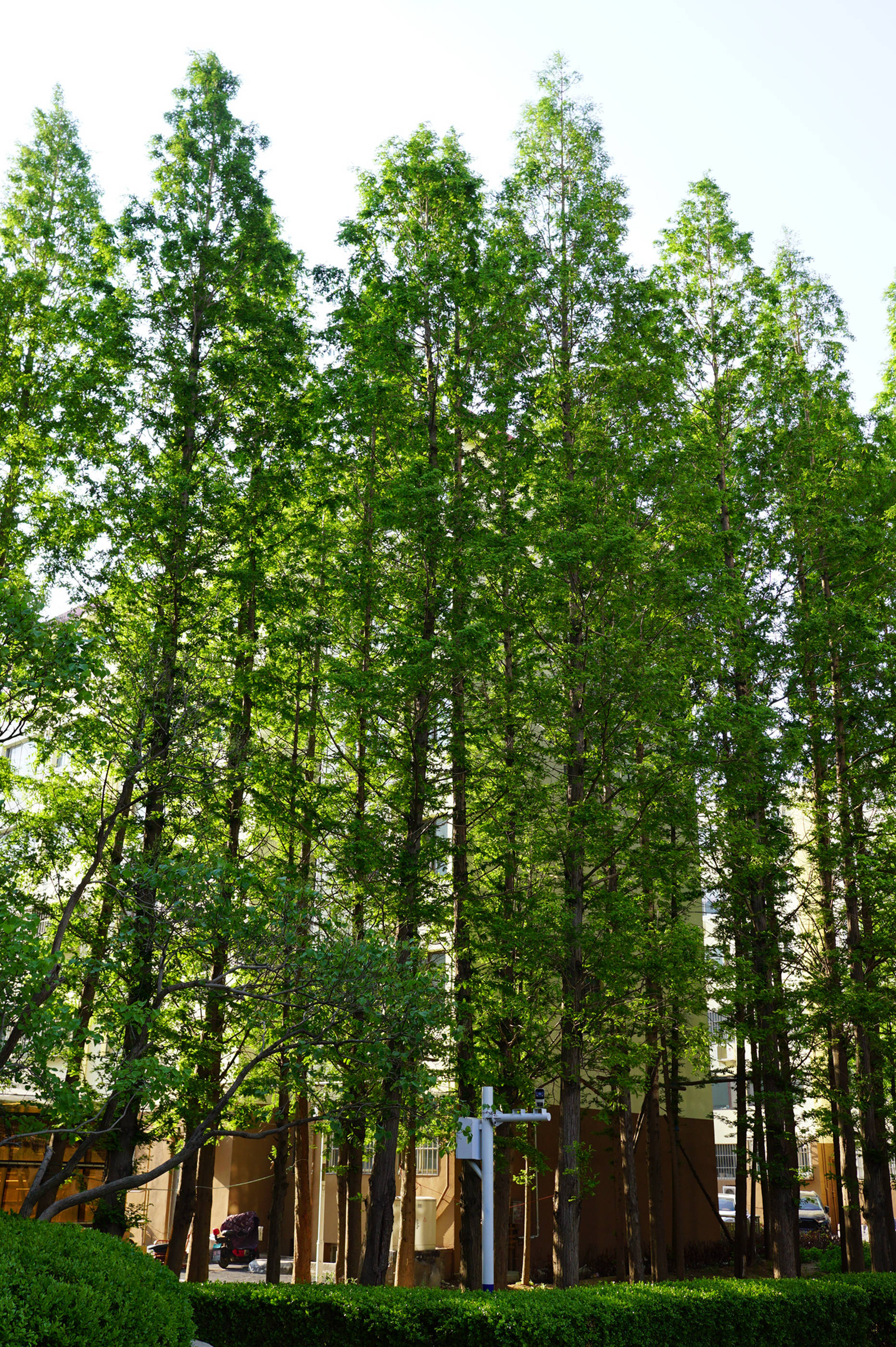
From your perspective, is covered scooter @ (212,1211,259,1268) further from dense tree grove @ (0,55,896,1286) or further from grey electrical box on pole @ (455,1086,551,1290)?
grey electrical box on pole @ (455,1086,551,1290)

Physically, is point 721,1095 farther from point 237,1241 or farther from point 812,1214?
point 237,1241

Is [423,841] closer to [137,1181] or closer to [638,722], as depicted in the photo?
[638,722]

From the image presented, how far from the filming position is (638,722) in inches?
667

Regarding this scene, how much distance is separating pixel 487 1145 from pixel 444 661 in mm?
6455

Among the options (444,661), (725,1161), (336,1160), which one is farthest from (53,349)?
(725,1161)

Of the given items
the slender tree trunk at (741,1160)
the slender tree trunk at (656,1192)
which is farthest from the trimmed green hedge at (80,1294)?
the slender tree trunk at (656,1192)

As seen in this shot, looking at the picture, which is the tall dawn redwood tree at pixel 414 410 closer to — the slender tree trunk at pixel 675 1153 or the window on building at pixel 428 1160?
the slender tree trunk at pixel 675 1153

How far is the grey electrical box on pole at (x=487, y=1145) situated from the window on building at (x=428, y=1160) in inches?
514

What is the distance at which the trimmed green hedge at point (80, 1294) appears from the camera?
6.30 meters

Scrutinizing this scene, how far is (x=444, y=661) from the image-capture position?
52.7ft

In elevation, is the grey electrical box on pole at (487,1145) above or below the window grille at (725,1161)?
above

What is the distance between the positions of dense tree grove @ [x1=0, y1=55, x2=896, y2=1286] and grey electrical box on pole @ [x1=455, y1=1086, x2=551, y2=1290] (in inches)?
14.4

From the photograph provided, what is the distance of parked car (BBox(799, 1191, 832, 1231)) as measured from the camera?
38156mm

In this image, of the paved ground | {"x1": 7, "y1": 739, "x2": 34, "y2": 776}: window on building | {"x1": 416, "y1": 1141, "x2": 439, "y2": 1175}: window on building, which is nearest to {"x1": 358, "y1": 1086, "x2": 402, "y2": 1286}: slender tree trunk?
the paved ground
